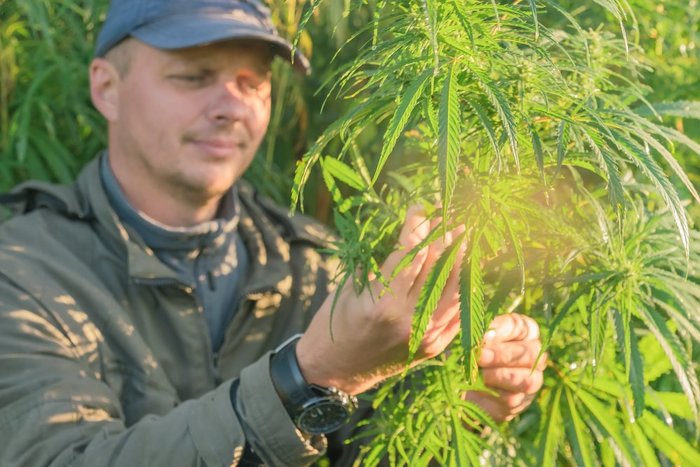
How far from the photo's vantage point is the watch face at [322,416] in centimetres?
102

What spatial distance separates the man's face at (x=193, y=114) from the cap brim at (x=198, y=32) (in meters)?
0.02

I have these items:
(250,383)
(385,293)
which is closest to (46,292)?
(250,383)

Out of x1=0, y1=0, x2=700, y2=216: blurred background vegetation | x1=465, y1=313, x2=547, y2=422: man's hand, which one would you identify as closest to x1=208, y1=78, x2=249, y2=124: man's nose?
x1=0, y1=0, x2=700, y2=216: blurred background vegetation

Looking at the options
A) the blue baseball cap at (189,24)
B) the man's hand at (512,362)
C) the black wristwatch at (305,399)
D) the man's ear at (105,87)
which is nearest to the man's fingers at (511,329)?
the man's hand at (512,362)

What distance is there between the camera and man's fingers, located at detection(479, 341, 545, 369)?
97 cm

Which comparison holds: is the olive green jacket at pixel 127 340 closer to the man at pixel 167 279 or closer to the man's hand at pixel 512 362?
the man at pixel 167 279

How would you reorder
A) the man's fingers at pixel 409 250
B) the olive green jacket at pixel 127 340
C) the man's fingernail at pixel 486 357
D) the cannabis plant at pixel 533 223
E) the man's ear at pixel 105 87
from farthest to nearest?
the man's ear at pixel 105 87 → the olive green jacket at pixel 127 340 → the man's fingernail at pixel 486 357 → the man's fingers at pixel 409 250 → the cannabis plant at pixel 533 223

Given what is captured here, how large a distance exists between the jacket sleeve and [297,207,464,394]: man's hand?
86 millimetres

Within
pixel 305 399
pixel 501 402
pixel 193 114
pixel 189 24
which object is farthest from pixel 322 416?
pixel 189 24

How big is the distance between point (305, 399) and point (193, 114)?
0.57 m

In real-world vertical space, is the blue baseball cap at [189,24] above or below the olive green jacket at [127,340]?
above

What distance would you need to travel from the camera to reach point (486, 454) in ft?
→ 3.47

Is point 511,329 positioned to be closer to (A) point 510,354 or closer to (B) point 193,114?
(A) point 510,354

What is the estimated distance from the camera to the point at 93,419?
1179 mm
